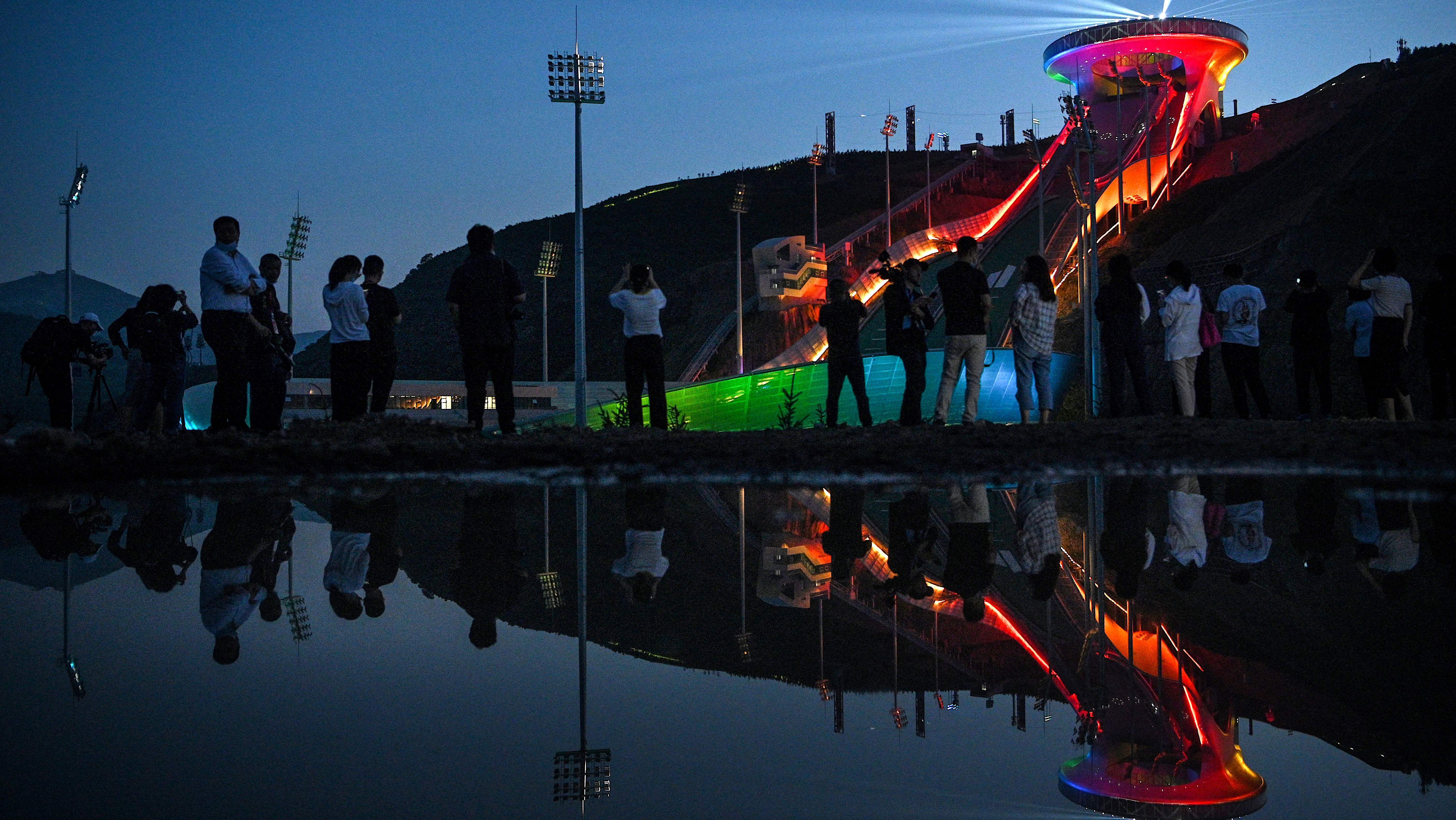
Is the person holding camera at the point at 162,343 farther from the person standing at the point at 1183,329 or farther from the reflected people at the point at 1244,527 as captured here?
the person standing at the point at 1183,329

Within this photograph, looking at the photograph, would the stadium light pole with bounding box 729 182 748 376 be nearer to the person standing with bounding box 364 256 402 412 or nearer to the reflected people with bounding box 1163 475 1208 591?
the person standing with bounding box 364 256 402 412

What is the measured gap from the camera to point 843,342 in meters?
13.6

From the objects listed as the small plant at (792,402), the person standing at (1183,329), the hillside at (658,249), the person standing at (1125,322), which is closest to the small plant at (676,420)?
the small plant at (792,402)

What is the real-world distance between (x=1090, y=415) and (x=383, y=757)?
52.6 ft

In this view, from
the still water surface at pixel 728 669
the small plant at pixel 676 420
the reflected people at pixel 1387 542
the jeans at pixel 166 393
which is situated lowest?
the still water surface at pixel 728 669

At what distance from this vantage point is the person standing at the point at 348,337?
11008 mm

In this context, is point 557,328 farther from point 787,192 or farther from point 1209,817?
point 1209,817

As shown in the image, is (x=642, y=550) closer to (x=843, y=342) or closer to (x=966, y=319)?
(x=966, y=319)

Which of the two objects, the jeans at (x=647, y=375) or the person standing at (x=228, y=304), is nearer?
the person standing at (x=228, y=304)

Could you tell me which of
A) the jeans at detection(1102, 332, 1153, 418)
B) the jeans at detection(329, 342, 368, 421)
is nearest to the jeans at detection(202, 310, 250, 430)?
the jeans at detection(329, 342, 368, 421)

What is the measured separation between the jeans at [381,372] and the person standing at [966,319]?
17.9 ft

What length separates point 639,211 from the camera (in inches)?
4754

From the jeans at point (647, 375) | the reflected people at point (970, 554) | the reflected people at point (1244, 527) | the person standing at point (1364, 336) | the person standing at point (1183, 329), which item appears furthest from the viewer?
the person standing at point (1183, 329)

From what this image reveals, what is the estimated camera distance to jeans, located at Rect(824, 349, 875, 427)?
13531 millimetres
